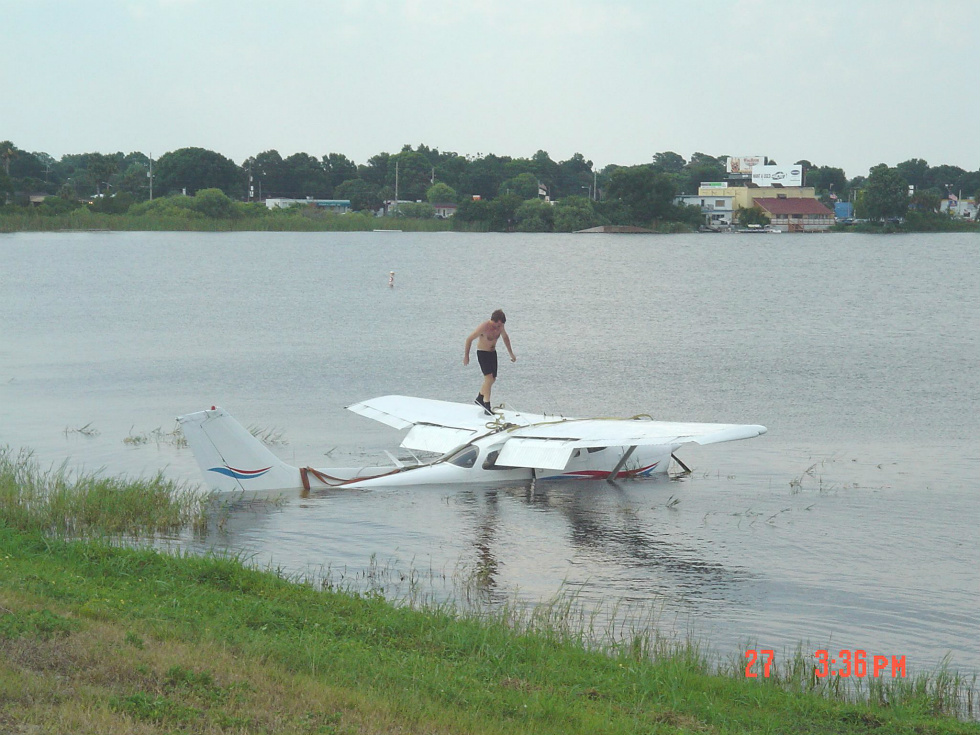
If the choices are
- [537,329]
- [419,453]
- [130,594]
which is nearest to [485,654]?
[130,594]

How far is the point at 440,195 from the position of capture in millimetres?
191250

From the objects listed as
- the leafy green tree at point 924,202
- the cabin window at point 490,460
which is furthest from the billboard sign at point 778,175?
the cabin window at point 490,460

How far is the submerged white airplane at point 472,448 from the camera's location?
15648 mm

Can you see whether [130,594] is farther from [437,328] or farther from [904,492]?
[437,328]

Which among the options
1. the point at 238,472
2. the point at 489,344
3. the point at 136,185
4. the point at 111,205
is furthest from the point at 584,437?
the point at 136,185

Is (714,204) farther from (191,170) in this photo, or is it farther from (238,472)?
(238,472)

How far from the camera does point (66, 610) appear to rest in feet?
27.3

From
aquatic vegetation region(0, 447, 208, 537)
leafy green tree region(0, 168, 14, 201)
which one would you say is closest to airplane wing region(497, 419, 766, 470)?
aquatic vegetation region(0, 447, 208, 537)

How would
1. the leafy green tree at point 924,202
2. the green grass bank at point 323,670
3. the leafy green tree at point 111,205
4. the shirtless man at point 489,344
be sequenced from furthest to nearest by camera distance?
the leafy green tree at point 924,202
the leafy green tree at point 111,205
the shirtless man at point 489,344
the green grass bank at point 323,670

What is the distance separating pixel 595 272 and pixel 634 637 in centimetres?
7554

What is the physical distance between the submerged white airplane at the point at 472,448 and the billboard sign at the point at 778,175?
186642mm

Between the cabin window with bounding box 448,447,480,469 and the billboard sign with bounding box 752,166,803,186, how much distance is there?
188766 millimetres
